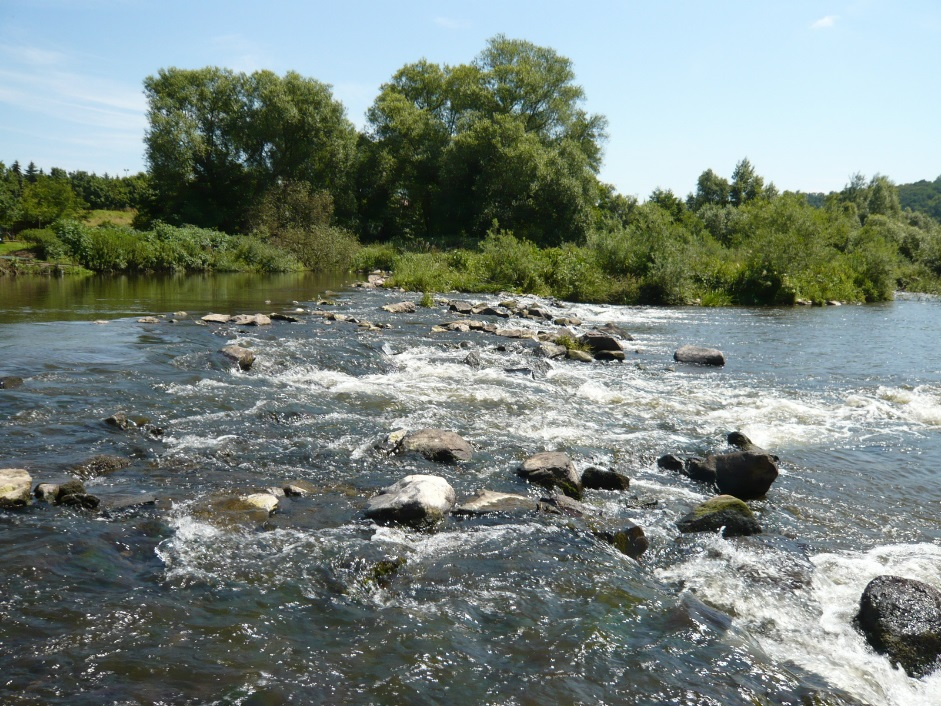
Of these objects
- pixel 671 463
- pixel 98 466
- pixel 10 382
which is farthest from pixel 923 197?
pixel 98 466

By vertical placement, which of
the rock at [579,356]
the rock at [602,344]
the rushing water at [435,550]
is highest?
the rock at [602,344]

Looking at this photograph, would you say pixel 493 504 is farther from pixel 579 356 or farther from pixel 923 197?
pixel 923 197

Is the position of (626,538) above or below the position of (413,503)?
below

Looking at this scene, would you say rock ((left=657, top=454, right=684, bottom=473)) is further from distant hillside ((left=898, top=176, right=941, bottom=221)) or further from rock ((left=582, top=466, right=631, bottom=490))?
distant hillside ((left=898, top=176, right=941, bottom=221))

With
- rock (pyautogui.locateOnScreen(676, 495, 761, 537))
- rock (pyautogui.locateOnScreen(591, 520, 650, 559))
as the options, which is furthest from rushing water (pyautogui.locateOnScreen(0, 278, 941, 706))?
rock (pyautogui.locateOnScreen(676, 495, 761, 537))

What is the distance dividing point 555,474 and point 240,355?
28.2 feet

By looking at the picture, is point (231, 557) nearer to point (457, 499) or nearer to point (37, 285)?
point (457, 499)

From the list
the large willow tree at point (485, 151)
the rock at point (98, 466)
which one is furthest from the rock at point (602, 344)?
the large willow tree at point (485, 151)

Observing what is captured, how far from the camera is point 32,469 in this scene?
300 inches

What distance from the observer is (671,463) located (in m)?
9.12

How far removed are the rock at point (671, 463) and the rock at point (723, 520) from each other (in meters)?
1.76

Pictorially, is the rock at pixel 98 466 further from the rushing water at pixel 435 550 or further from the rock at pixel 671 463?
the rock at pixel 671 463

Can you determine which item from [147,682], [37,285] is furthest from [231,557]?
[37,285]

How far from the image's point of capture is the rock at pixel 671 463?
9.09m
